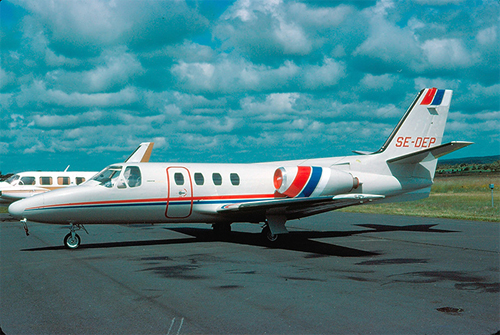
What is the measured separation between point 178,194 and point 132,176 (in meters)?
1.56

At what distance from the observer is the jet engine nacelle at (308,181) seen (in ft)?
51.5

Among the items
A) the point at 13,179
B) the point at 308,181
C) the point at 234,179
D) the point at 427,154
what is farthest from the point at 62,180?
the point at 427,154

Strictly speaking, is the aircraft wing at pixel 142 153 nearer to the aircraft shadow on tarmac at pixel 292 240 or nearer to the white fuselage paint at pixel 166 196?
the aircraft shadow on tarmac at pixel 292 240

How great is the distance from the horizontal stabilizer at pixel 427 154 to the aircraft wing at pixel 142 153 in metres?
23.4

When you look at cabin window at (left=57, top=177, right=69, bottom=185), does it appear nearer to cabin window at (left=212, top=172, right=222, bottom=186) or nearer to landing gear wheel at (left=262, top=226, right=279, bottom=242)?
cabin window at (left=212, top=172, right=222, bottom=186)

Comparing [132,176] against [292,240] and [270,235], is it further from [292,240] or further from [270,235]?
[292,240]

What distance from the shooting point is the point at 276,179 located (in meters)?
16.5

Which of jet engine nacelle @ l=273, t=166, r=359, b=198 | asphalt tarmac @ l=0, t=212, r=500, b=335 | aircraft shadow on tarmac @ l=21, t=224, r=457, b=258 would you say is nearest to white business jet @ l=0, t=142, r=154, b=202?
aircraft shadow on tarmac @ l=21, t=224, r=457, b=258

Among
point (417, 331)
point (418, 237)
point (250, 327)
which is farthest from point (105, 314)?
point (418, 237)

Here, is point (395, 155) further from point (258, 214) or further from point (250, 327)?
point (250, 327)

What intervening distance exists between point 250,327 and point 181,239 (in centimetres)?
1062

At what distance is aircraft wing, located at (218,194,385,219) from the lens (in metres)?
13.2

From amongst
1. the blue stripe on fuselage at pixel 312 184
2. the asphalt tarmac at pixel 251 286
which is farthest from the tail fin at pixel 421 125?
the asphalt tarmac at pixel 251 286

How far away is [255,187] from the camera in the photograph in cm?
1622
